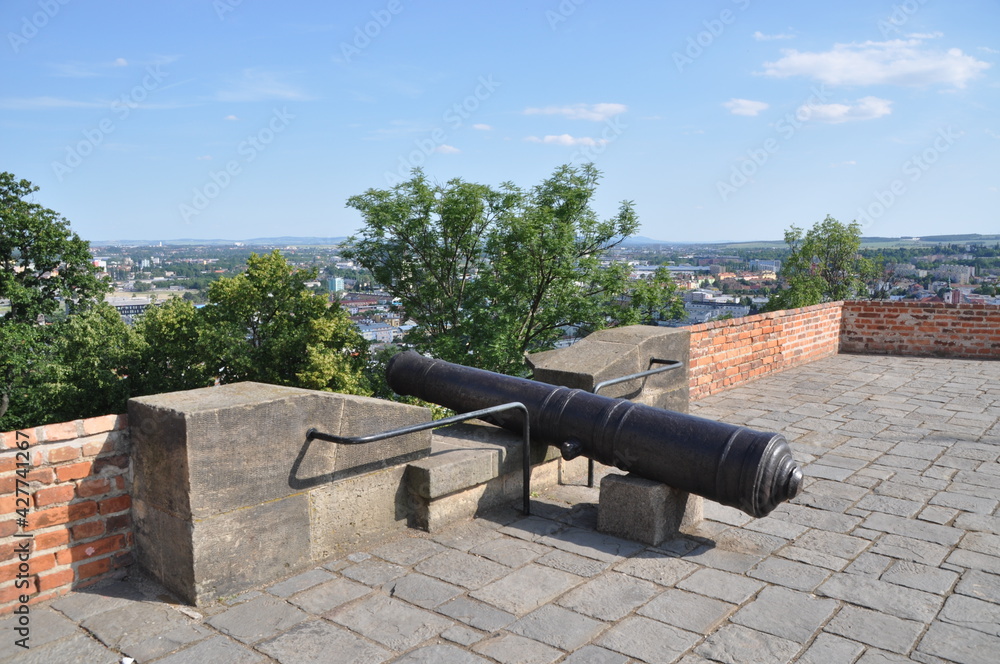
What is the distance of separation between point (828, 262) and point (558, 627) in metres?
24.9

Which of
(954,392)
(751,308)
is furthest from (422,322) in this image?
(954,392)

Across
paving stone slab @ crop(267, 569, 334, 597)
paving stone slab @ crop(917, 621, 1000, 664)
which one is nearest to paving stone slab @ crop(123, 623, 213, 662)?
paving stone slab @ crop(267, 569, 334, 597)

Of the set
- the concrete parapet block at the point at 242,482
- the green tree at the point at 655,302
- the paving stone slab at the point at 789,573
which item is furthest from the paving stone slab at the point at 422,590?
the green tree at the point at 655,302

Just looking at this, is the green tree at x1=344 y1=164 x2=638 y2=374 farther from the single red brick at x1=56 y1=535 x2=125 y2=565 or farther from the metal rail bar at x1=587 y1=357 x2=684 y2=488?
the single red brick at x1=56 y1=535 x2=125 y2=565

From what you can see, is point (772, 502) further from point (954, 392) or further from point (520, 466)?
point (954, 392)

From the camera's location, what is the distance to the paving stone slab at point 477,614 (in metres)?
2.62

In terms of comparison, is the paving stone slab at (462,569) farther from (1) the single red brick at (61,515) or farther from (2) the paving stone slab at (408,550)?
(1) the single red brick at (61,515)

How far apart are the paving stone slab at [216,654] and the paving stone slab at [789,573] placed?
2.03m

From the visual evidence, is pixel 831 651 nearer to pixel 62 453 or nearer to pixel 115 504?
pixel 115 504

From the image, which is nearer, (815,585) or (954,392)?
(815,585)

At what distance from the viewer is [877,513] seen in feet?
13.0

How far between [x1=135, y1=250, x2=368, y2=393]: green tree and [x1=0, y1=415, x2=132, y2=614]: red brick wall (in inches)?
532

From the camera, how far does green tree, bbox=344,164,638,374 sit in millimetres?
18500

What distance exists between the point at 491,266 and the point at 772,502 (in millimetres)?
16647
